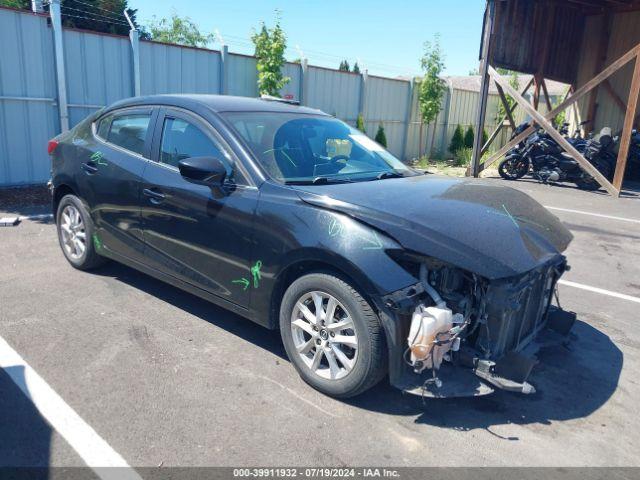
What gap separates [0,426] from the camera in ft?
9.38

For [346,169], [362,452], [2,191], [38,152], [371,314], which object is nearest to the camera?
[362,452]

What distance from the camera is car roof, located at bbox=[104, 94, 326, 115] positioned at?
4152mm

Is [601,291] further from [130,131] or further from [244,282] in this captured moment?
[130,131]

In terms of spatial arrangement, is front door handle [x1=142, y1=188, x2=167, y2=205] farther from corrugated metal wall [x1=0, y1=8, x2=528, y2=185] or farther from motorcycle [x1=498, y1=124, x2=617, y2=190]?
motorcycle [x1=498, y1=124, x2=617, y2=190]

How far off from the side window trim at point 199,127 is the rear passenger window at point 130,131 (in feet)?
0.57

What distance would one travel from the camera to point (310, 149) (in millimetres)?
4148

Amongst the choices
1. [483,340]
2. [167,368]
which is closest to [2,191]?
[167,368]

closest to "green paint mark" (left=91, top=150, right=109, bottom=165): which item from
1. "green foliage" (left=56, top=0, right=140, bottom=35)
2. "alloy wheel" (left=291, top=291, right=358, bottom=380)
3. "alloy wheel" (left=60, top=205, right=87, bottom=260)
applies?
"alloy wheel" (left=60, top=205, right=87, bottom=260)

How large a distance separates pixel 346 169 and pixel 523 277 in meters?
1.59

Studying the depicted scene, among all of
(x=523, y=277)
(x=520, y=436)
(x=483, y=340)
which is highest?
(x=523, y=277)

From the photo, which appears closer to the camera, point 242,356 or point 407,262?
point 407,262

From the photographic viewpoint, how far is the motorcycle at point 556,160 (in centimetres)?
1370

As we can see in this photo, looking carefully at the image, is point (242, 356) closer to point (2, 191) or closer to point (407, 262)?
point (407, 262)

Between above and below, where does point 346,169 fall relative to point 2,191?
above
